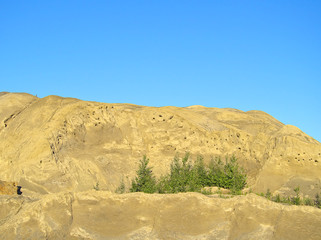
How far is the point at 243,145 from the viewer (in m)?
29.7

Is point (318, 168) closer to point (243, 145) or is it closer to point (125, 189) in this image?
point (243, 145)

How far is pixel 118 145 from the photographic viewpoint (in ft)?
93.5

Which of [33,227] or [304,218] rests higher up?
[304,218]

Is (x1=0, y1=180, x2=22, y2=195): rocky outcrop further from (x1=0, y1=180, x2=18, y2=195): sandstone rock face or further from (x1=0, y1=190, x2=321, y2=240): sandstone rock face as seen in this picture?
(x1=0, y1=190, x2=321, y2=240): sandstone rock face

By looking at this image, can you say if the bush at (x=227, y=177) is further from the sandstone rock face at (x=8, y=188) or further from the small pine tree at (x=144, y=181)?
the sandstone rock face at (x=8, y=188)

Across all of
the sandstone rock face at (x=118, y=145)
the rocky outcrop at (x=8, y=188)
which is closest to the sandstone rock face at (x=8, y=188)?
the rocky outcrop at (x=8, y=188)

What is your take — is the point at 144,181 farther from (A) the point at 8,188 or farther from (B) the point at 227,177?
(A) the point at 8,188

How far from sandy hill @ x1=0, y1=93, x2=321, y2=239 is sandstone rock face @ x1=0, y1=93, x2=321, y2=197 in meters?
0.05

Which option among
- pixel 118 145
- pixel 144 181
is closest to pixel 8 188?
pixel 144 181

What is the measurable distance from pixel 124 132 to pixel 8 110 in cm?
667

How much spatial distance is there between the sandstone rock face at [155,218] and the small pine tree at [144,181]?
4.36 meters

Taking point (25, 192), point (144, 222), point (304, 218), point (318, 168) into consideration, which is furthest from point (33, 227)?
point (318, 168)

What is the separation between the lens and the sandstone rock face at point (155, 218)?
61.2 ft

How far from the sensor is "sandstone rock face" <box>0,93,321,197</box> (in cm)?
2614
